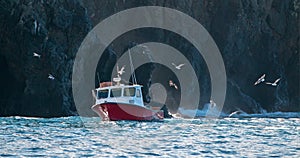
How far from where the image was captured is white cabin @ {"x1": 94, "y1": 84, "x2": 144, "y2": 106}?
65.2m

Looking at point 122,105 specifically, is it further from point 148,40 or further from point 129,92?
point 148,40

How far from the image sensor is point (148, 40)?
11550 centimetres

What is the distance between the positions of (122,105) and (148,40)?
52386mm

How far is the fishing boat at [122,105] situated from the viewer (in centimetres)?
6412

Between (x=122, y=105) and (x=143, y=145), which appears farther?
(x=122, y=105)

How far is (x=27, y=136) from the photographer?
133 ft

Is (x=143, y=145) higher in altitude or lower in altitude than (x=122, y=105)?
lower

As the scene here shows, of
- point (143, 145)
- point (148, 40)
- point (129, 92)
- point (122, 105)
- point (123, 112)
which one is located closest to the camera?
point (143, 145)

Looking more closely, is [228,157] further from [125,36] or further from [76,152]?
[125,36]

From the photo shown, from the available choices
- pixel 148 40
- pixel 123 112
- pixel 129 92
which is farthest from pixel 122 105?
pixel 148 40

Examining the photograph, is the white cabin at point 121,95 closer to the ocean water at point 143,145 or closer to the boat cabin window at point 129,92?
the boat cabin window at point 129,92

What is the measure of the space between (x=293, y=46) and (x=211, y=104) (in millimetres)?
24202

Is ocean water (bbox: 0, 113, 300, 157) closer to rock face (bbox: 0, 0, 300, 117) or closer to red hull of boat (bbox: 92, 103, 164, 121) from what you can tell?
red hull of boat (bbox: 92, 103, 164, 121)

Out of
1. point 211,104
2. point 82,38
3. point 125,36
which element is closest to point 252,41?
point 211,104
